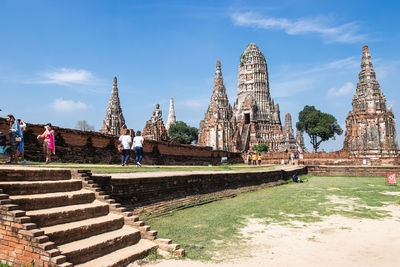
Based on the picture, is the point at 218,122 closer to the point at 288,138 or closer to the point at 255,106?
the point at 255,106

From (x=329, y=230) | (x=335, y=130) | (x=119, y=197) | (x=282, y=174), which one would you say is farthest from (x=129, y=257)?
(x=335, y=130)

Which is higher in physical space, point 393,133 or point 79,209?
point 393,133

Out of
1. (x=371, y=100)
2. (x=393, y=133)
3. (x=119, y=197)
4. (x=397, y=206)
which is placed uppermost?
(x=371, y=100)

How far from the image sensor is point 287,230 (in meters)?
5.65

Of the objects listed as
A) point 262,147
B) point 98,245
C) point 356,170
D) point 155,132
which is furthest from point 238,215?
point 262,147

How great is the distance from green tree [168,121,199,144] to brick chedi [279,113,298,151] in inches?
903

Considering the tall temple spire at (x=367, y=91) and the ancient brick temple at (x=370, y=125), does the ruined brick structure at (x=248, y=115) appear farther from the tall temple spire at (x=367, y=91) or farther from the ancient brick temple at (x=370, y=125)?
the tall temple spire at (x=367, y=91)

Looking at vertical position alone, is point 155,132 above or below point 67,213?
above

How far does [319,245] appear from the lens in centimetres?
476

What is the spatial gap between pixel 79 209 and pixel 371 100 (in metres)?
29.7

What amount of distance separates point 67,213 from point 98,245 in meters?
0.65

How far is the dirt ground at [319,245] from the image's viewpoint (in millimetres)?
4043

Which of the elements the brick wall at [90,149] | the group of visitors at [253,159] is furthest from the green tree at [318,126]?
the brick wall at [90,149]

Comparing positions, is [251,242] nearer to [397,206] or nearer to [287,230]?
[287,230]
